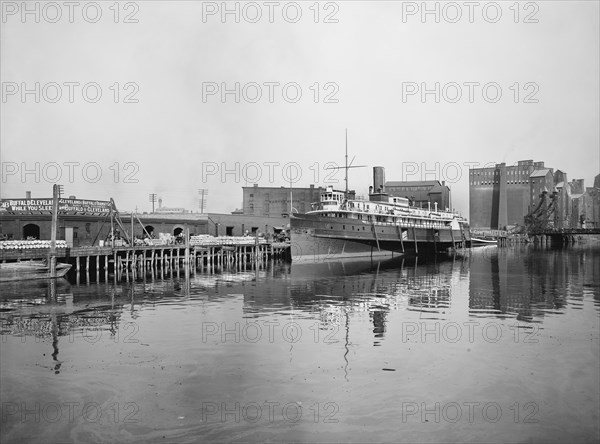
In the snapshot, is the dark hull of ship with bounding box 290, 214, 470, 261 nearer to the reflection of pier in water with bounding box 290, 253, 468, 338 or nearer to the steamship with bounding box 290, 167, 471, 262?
the steamship with bounding box 290, 167, 471, 262

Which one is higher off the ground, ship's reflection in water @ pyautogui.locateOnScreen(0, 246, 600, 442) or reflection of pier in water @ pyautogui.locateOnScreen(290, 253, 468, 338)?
→ ship's reflection in water @ pyautogui.locateOnScreen(0, 246, 600, 442)

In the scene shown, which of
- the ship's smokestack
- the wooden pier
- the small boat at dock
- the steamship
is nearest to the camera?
the small boat at dock

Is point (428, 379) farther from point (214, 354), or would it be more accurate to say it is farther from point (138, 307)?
point (138, 307)

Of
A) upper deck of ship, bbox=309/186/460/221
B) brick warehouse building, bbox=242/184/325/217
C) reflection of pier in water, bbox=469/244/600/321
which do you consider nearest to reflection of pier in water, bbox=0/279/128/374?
reflection of pier in water, bbox=469/244/600/321

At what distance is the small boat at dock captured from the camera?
100ft

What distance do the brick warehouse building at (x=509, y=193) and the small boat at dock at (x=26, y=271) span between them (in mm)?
123771

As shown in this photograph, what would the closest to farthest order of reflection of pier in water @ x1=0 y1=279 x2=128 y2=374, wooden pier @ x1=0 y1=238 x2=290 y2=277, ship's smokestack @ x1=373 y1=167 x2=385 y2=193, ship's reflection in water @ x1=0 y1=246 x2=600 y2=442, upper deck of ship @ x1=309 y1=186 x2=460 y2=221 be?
ship's reflection in water @ x1=0 y1=246 x2=600 y2=442, reflection of pier in water @ x1=0 y1=279 x2=128 y2=374, wooden pier @ x1=0 y1=238 x2=290 y2=277, upper deck of ship @ x1=309 y1=186 x2=460 y2=221, ship's smokestack @ x1=373 y1=167 x2=385 y2=193

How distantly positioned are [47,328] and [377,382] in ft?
39.6

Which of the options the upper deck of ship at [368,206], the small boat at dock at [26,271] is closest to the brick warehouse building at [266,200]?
the upper deck of ship at [368,206]

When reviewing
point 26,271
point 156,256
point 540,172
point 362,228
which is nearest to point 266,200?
point 362,228

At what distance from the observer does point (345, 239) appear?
55.3m

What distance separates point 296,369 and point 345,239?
42622 mm

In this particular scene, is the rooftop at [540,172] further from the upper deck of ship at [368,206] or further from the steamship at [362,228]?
the upper deck of ship at [368,206]

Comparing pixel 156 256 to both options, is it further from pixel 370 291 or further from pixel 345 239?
pixel 370 291
